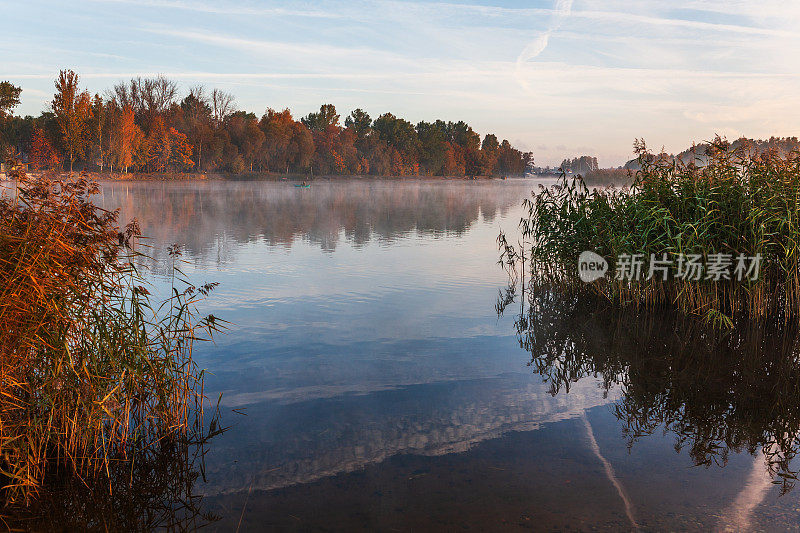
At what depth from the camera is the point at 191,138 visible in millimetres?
95000

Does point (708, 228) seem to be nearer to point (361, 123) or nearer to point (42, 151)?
point (42, 151)

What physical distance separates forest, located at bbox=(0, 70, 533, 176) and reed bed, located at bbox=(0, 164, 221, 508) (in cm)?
4552

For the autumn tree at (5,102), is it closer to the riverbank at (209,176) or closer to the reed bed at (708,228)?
the riverbank at (209,176)

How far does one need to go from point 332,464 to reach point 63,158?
8948 cm

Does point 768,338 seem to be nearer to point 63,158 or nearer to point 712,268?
point 712,268

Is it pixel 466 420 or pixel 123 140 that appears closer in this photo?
pixel 466 420

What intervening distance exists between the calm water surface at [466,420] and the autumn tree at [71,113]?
245 feet

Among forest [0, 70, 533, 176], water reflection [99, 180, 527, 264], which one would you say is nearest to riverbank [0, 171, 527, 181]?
forest [0, 70, 533, 176]

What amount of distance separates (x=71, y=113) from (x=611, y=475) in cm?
8606

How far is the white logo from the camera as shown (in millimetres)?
11430

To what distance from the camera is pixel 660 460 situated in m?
5.67

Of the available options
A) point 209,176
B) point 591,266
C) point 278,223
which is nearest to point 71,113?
point 209,176

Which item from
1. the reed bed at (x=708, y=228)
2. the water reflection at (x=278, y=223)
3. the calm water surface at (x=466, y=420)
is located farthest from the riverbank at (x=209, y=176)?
the reed bed at (x=708, y=228)

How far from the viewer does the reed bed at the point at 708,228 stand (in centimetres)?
960
